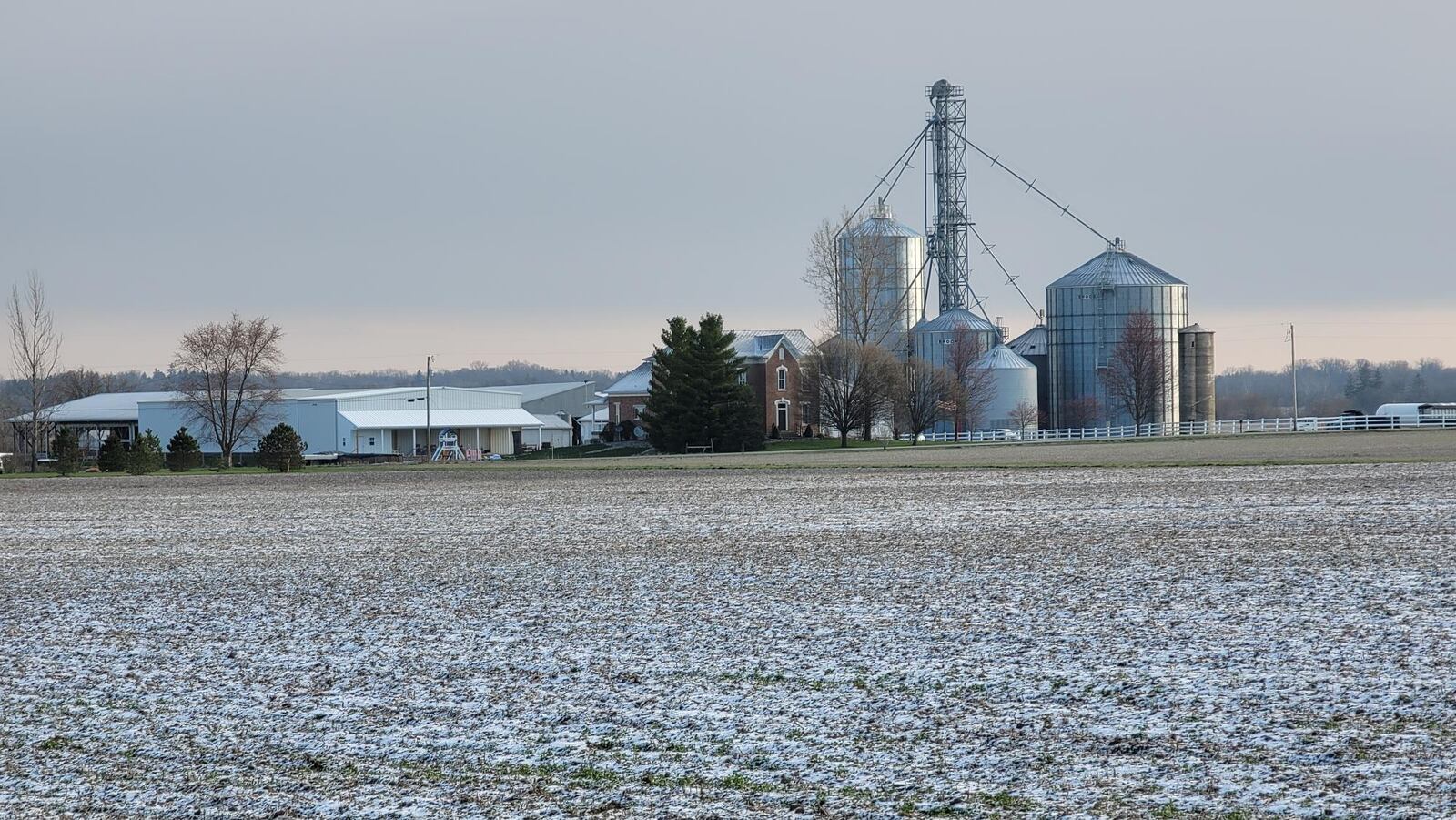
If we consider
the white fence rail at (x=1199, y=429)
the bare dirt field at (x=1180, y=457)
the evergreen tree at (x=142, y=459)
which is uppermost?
the white fence rail at (x=1199, y=429)

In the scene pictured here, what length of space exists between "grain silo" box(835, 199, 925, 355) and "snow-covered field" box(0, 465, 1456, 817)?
6533 cm

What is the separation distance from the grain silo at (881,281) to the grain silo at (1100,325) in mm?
9694

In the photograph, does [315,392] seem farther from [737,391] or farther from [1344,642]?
[1344,642]

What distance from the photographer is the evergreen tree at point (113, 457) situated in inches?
2169

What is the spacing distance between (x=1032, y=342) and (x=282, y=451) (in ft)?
175

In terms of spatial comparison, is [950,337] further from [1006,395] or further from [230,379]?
[230,379]

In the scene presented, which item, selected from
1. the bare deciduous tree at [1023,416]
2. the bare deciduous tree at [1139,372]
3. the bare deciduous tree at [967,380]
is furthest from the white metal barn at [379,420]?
the bare deciduous tree at [1139,372]

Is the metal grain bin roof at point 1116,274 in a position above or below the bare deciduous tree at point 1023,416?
above

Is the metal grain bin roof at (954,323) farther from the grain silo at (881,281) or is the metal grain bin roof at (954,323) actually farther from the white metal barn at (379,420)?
the white metal barn at (379,420)

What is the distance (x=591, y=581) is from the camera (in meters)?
15.2

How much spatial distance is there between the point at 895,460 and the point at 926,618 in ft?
120

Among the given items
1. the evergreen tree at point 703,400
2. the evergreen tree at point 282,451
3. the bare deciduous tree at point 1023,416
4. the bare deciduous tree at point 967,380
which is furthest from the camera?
the bare deciduous tree at point 1023,416

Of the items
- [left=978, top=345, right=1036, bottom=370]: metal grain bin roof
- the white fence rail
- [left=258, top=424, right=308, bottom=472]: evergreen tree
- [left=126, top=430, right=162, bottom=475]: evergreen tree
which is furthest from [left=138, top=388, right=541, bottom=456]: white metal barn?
[left=978, top=345, right=1036, bottom=370]: metal grain bin roof

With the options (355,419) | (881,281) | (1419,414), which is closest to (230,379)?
(355,419)
